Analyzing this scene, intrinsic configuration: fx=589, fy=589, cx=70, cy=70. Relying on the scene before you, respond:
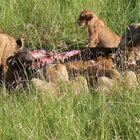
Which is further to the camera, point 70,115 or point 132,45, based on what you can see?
point 132,45

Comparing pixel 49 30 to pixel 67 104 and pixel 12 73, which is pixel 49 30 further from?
pixel 67 104

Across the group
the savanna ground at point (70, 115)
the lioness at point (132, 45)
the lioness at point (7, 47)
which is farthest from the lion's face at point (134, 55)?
the savanna ground at point (70, 115)

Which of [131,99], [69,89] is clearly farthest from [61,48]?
[131,99]

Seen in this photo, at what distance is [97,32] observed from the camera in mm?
9117

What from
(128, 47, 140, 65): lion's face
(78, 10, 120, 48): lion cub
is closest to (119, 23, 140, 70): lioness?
(128, 47, 140, 65): lion's face

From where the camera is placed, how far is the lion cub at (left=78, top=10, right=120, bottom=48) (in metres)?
8.88

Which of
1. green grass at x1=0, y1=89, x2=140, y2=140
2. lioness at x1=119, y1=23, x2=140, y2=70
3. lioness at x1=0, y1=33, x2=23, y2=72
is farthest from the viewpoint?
lioness at x1=0, y1=33, x2=23, y2=72

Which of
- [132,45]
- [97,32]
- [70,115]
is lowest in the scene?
[97,32]

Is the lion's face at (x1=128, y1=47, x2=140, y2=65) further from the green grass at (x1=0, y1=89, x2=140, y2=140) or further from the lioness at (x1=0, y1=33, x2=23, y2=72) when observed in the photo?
the green grass at (x1=0, y1=89, x2=140, y2=140)

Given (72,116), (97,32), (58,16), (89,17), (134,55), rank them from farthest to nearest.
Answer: (58,16) → (97,32) → (89,17) → (134,55) → (72,116)

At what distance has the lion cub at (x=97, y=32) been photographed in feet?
29.1

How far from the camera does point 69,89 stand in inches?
214

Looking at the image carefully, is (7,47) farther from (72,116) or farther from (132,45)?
(72,116)

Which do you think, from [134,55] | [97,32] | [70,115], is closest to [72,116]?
[70,115]
